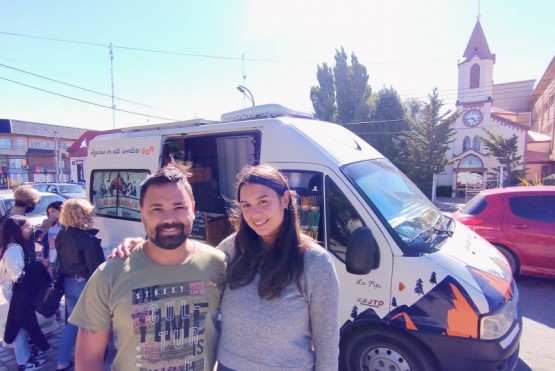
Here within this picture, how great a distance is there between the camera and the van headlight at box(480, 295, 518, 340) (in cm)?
244

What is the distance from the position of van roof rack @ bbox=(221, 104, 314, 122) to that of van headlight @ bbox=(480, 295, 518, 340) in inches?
115

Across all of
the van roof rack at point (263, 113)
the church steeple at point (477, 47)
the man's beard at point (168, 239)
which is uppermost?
the church steeple at point (477, 47)

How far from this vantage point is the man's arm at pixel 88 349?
1.46 meters

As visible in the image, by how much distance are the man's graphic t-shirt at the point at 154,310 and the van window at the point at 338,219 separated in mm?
1592

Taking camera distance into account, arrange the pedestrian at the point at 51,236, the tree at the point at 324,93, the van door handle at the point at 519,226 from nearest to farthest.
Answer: the pedestrian at the point at 51,236
the van door handle at the point at 519,226
the tree at the point at 324,93

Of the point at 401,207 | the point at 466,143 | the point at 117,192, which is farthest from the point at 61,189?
the point at 466,143

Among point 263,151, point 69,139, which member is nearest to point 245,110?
point 263,151

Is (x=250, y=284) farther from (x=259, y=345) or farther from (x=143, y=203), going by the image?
(x=143, y=203)

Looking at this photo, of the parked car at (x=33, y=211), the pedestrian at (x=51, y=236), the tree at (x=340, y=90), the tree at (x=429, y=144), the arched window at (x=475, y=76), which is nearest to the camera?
the pedestrian at (x=51, y=236)

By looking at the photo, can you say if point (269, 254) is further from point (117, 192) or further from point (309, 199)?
point (117, 192)

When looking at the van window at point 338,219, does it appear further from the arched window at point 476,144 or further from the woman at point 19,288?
the arched window at point 476,144

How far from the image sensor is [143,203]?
5.34ft

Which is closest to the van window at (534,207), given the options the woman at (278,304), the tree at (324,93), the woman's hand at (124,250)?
the woman at (278,304)

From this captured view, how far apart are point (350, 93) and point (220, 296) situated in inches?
1243
